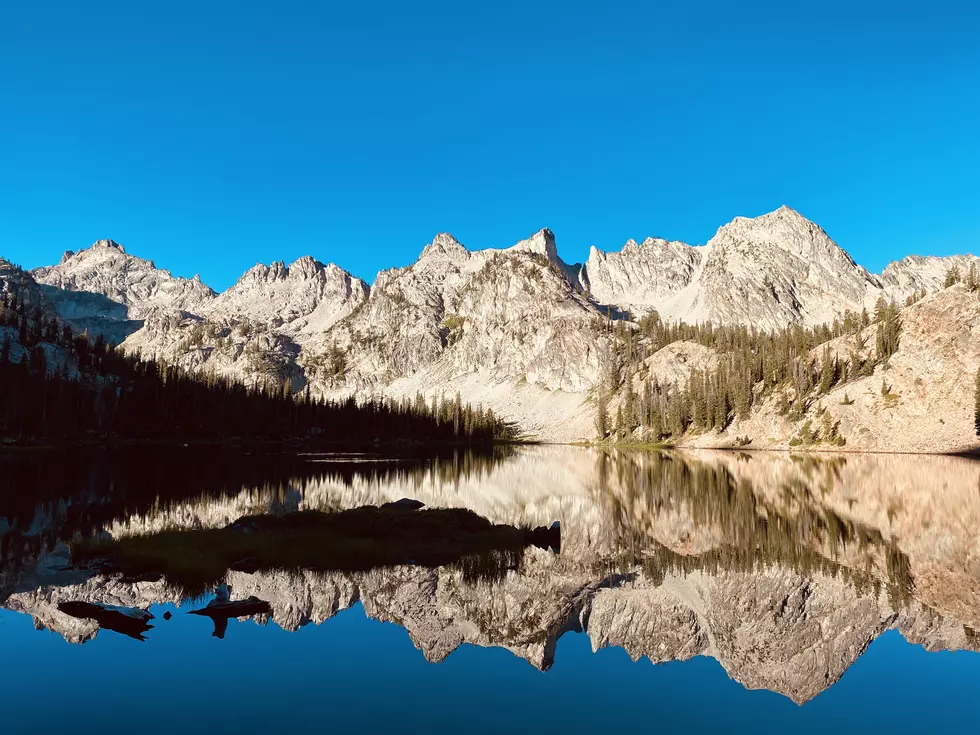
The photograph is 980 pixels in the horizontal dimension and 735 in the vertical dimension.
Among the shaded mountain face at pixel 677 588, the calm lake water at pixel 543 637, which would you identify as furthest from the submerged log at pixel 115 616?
the shaded mountain face at pixel 677 588

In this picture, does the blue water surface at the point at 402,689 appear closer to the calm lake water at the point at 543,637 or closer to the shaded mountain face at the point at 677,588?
the calm lake water at the point at 543,637

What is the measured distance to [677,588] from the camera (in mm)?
30750

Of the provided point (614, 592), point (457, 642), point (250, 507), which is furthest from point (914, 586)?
point (250, 507)

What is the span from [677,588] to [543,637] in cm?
937

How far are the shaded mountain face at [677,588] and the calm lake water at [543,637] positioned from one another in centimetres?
14

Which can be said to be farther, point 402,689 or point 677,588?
point 677,588

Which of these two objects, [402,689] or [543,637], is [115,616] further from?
[543,637]

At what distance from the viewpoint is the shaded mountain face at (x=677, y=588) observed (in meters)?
23.7

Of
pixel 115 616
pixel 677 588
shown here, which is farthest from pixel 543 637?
pixel 115 616

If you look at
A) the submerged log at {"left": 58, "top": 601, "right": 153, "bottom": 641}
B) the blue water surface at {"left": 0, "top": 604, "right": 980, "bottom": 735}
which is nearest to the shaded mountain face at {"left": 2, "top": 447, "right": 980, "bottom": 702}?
the submerged log at {"left": 58, "top": 601, "right": 153, "bottom": 641}

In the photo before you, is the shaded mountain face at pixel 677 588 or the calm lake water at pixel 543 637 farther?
the shaded mountain face at pixel 677 588

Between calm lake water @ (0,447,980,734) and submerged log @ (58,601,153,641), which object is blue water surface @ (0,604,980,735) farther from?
submerged log @ (58,601,153,641)

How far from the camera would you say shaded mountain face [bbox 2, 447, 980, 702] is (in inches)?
933

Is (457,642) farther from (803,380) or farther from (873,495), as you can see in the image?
(803,380)
